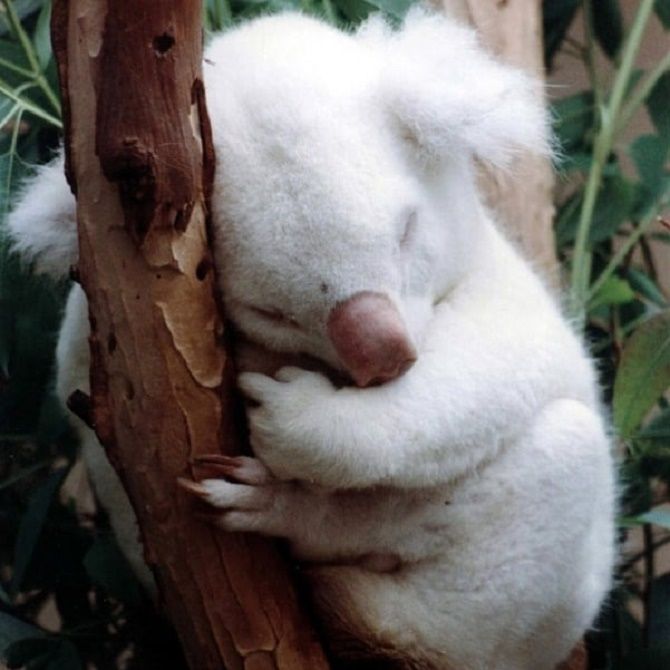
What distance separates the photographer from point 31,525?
2.23 metres

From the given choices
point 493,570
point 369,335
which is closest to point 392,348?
point 369,335

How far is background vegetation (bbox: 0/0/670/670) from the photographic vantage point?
7.15 ft

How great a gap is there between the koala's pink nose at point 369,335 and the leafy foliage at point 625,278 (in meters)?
0.94

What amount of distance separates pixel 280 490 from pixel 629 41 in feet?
5.64

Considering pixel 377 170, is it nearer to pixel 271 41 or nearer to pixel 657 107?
pixel 271 41

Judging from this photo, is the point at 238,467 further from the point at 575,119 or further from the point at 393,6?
the point at 575,119

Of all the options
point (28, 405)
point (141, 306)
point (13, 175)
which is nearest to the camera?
point (141, 306)

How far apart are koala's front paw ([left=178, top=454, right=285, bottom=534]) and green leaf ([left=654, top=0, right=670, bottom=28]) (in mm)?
2008

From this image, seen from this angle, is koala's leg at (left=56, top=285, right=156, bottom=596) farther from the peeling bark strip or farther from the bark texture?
the bark texture

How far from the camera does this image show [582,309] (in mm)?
2441

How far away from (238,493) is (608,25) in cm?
217

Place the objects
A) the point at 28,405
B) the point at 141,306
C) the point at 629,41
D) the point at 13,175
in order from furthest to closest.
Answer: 1. the point at 629,41
2. the point at 28,405
3. the point at 13,175
4. the point at 141,306

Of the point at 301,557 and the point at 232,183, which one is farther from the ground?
the point at 232,183

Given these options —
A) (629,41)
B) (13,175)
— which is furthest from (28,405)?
(629,41)
